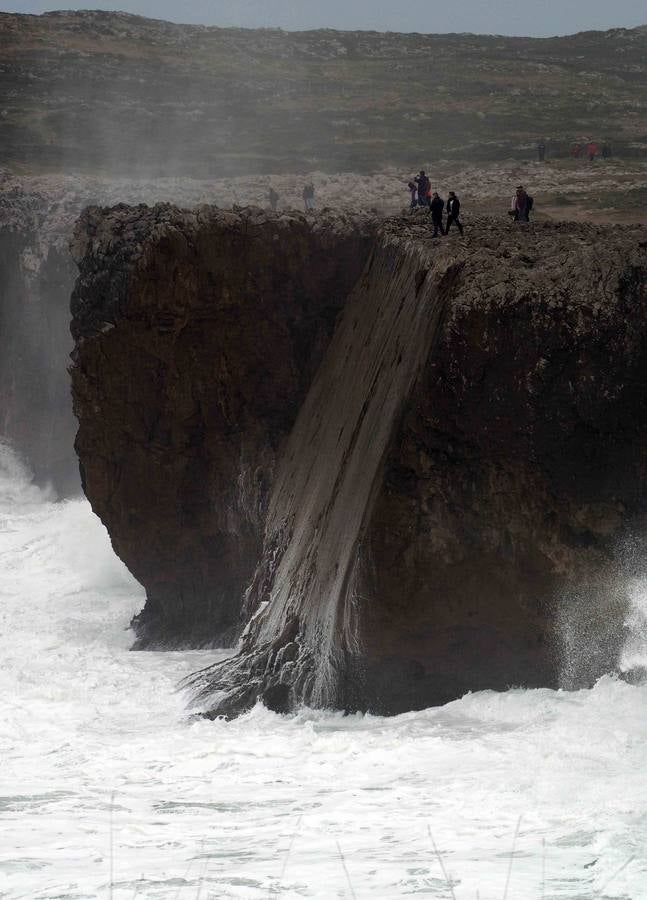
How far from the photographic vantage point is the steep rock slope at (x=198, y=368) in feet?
70.6

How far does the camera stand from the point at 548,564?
16500 mm

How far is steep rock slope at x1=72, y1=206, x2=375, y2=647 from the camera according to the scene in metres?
21.5

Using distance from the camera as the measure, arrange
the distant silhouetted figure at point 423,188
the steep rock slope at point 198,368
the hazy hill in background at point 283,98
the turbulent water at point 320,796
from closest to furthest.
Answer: the turbulent water at point 320,796
the steep rock slope at point 198,368
the distant silhouetted figure at point 423,188
the hazy hill in background at point 283,98

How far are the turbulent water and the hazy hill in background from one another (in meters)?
38.2

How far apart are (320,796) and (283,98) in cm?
5893

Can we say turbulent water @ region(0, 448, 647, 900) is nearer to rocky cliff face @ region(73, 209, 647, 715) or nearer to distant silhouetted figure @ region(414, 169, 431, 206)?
rocky cliff face @ region(73, 209, 647, 715)

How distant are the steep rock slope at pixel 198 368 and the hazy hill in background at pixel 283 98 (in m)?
32.1

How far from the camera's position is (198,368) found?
72.4 feet

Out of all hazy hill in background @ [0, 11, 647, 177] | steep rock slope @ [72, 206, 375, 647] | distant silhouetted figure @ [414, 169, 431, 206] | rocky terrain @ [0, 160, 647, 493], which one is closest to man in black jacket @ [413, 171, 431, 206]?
distant silhouetted figure @ [414, 169, 431, 206]

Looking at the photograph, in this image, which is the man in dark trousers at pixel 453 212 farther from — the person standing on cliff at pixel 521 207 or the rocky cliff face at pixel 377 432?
the person standing on cliff at pixel 521 207

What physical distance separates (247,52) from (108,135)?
16.6 m

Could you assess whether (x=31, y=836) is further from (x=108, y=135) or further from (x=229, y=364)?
(x=108, y=135)

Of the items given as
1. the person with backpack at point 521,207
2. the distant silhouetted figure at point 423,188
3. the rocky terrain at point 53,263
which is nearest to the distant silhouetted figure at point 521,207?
the person with backpack at point 521,207

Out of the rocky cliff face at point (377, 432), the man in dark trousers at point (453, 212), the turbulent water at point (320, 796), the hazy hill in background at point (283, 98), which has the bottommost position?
the turbulent water at point (320, 796)
